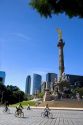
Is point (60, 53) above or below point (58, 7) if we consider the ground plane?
above

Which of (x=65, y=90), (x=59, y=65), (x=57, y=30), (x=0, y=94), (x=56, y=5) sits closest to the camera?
(x=56, y=5)

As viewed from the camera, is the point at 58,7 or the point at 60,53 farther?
the point at 60,53

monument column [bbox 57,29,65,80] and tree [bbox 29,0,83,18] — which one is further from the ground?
monument column [bbox 57,29,65,80]

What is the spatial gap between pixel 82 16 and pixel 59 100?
72.6 meters

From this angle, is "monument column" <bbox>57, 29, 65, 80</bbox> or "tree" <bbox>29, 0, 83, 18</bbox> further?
"monument column" <bbox>57, 29, 65, 80</bbox>

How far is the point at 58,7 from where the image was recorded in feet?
26.3

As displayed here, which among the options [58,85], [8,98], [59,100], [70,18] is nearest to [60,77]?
[58,85]

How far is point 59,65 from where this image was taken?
9750 centimetres

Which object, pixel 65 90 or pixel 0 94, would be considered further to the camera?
pixel 0 94

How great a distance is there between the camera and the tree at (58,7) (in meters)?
7.81

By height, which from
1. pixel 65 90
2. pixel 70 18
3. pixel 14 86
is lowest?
pixel 70 18

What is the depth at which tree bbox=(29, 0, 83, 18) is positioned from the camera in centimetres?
781

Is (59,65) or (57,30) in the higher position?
(57,30)

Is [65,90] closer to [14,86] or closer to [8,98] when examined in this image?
[8,98]
